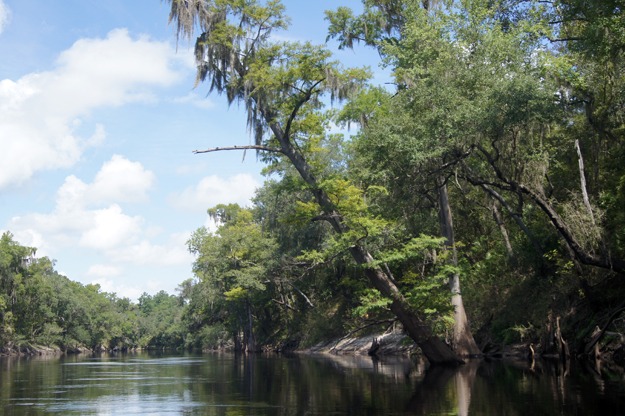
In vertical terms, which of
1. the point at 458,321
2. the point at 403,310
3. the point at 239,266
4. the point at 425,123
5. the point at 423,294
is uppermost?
the point at 425,123

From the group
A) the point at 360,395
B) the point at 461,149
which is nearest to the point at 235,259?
the point at 461,149

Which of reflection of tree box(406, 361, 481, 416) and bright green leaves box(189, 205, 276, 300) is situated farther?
bright green leaves box(189, 205, 276, 300)

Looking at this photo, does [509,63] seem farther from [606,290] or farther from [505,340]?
[505,340]

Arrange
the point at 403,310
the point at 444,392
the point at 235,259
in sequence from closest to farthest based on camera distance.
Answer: the point at 444,392, the point at 403,310, the point at 235,259

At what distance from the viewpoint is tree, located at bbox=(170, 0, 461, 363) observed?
23344 mm

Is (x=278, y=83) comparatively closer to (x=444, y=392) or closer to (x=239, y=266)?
(x=444, y=392)

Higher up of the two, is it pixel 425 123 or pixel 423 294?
pixel 425 123

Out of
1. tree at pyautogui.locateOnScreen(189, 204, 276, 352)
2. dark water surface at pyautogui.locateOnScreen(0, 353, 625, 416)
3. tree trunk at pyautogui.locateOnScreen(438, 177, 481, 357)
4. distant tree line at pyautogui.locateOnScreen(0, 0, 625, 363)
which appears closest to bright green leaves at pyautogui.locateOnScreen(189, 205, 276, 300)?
tree at pyautogui.locateOnScreen(189, 204, 276, 352)

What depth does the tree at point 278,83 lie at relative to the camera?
23.3 meters

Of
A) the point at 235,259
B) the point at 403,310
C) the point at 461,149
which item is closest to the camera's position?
the point at 461,149

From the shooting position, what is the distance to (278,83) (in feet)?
77.0

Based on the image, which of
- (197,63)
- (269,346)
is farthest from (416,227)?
(269,346)

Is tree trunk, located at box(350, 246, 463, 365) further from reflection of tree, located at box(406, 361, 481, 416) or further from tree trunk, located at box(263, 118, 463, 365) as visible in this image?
reflection of tree, located at box(406, 361, 481, 416)

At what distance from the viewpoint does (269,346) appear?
207 feet
